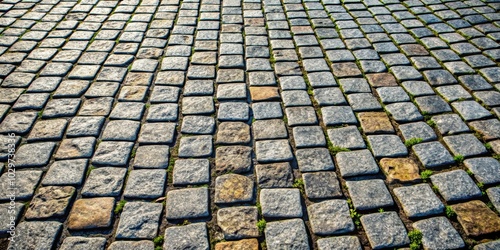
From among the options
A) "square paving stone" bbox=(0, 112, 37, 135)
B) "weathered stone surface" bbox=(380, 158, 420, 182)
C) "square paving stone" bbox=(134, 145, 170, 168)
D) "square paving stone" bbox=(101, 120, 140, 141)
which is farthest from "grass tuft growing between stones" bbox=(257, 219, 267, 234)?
"square paving stone" bbox=(0, 112, 37, 135)

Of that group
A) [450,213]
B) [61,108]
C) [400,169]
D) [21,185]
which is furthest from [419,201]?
[61,108]

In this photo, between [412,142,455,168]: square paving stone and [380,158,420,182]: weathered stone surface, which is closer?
[380,158,420,182]: weathered stone surface

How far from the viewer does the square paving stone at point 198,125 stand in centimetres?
319

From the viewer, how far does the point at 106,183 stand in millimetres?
2691

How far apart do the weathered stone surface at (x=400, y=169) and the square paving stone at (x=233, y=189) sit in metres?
1.07

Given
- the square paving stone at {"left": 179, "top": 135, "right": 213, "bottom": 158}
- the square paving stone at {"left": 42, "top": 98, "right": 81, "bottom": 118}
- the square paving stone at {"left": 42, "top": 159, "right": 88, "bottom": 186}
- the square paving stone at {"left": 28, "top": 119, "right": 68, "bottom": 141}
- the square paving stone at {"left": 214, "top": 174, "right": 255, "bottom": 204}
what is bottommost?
the square paving stone at {"left": 214, "top": 174, "right": 255, "bottom": 204}

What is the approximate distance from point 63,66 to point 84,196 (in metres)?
2.08

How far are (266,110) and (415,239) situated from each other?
1708mm

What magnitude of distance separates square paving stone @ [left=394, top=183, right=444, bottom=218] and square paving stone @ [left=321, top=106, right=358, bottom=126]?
2.77 ft

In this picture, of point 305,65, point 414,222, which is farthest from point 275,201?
point 305,65

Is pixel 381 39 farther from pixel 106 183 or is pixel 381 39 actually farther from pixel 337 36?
pixel 106 183

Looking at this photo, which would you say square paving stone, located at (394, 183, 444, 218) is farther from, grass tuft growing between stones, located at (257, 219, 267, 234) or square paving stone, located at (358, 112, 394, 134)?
grass tuft growing between stones, located at (257, 219, 267, 234)

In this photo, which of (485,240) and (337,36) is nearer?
(485,240)

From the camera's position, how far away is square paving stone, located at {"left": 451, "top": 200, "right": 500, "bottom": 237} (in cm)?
234
